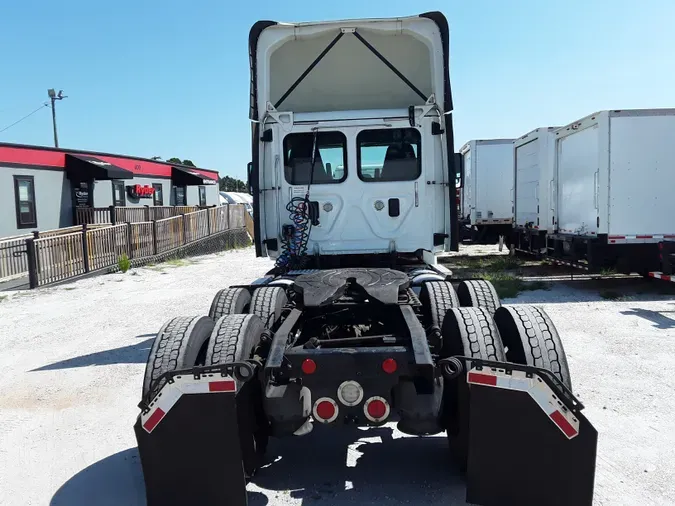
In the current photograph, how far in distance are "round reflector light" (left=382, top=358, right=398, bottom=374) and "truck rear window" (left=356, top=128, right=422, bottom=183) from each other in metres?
3.72

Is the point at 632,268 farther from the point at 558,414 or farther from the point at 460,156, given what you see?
the point at 558,414

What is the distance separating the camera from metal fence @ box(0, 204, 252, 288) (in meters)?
12.8

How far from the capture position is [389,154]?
254 inches

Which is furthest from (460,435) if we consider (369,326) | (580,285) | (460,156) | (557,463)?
(580,285)

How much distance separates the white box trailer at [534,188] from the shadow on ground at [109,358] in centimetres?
971

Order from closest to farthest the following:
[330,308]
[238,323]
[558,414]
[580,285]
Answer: [558,414]
[238,323]
[330,308]
[580,285]

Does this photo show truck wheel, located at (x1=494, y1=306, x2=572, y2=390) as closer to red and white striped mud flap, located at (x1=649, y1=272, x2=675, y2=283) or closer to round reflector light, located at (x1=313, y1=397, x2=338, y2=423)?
round reflector light, located at (x1=313, y1=397, x2=338, y2=423)

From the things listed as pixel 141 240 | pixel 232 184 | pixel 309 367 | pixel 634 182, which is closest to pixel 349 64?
pixel 309 367

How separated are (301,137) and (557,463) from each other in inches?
182

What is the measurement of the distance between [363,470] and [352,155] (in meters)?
3.70

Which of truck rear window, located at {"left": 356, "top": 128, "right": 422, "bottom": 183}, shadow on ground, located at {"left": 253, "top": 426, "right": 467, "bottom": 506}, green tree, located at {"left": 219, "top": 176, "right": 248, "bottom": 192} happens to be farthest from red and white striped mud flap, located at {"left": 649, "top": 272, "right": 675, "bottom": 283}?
green tree, located at {"left": 219, "top": 176, "right": 248, "bottom": 192}

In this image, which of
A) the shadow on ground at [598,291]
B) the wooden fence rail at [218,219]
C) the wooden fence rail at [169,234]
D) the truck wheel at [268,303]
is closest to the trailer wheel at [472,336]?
the truck wheel at [268,303]

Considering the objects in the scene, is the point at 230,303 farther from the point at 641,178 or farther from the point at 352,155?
the point at 641,178

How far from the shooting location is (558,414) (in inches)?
108
